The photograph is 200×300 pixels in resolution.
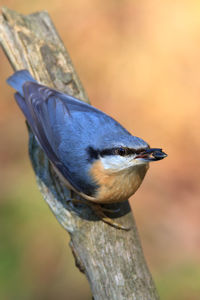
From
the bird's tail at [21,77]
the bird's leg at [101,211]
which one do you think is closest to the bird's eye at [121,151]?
the bird's leg at [101,211]

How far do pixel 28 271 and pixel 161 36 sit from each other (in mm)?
3194

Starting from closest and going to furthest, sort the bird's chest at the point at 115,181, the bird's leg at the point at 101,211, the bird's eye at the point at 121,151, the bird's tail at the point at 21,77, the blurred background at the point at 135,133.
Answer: the bird's eye at the point at 121,151, the bird's chest at the point at 115,181, the bird's leg at the point at 101,211, the bird's tail at the point at 21,77, the blurred background at the point at 135,133

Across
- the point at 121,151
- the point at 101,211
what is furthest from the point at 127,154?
the point at 101,211

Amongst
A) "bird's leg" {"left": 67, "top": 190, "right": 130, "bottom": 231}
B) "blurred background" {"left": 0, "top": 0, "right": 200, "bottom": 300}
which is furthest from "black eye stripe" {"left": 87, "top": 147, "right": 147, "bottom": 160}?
"blurred background" {"left": 0, "top": 0, "right": 200, "bottom": 300}

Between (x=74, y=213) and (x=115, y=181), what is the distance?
0.44m

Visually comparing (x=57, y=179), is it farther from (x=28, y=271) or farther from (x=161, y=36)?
(x=161, y=36)

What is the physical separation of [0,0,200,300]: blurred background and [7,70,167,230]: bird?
1.23 metres

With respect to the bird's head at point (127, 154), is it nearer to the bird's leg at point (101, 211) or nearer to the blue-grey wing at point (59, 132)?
the blue-grey wing at point (59, 132)

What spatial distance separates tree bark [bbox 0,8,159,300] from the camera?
3125mm

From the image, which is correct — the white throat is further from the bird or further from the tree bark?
the tree bark

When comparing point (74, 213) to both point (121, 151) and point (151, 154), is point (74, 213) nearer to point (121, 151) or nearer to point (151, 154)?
point (121, 151)

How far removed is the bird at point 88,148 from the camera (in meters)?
2.94

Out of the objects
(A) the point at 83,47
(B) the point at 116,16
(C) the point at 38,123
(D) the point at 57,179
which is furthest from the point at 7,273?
(B) the point at 116,16

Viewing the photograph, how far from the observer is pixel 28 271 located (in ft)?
14.3
